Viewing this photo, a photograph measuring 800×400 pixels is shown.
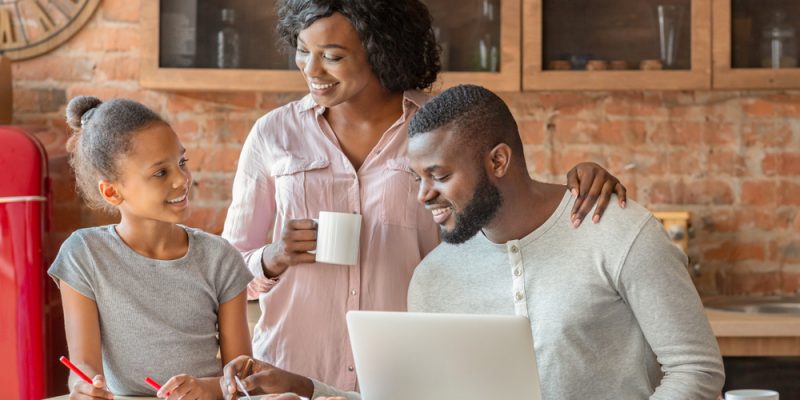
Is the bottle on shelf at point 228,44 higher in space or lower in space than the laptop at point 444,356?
higher

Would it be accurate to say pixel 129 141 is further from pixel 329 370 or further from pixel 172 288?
pixel 329 370

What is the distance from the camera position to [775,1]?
323cm

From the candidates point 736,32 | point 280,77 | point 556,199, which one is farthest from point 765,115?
point 556,199

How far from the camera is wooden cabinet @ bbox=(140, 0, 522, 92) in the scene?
10.5 ft

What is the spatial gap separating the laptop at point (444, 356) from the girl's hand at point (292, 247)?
1.26 feet

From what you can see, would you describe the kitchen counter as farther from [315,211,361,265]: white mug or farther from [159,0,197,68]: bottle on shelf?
[159,0,197,68]: bottle on shelf

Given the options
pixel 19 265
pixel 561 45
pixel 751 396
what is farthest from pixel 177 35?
pixel 751 396

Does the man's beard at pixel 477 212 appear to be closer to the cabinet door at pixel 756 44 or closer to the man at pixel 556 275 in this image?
the man at pixel 556 275

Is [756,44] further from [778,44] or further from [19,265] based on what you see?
[19,265]

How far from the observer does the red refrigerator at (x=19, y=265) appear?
9.36 ft

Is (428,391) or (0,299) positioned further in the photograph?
(0,299)

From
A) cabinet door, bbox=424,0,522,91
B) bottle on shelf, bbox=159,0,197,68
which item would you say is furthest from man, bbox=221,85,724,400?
bottle on shelf, bbox=159,0,197,68

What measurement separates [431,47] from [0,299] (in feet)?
4.71

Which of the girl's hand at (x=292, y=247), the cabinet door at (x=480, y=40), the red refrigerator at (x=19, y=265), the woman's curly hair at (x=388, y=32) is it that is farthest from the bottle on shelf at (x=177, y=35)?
the girl's hand at (x=292, y=247)
